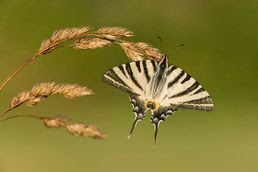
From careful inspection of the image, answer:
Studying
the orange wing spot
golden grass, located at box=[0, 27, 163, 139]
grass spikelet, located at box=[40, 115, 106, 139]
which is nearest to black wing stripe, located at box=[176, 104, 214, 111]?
the orange wing spot

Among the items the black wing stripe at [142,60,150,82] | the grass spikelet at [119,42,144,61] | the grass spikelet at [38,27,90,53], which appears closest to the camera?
the grass spikelet at [38,27,90,53]

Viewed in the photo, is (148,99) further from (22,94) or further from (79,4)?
(79,4)

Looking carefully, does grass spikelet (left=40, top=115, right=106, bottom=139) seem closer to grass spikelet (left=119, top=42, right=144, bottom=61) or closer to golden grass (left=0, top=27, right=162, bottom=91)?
golden grass (left=0, top=27, right=162, bottom=91)

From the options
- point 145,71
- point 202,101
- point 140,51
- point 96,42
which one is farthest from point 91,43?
point 202,101

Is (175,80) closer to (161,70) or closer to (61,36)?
(161,70)

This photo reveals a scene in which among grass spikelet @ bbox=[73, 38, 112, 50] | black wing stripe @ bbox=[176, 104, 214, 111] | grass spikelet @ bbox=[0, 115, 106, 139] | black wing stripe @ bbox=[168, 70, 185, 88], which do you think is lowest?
grass spikelet @ bbox=[0, 115, 106, 139]

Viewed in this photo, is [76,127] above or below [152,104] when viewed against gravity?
below

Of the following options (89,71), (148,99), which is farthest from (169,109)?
(89,71)

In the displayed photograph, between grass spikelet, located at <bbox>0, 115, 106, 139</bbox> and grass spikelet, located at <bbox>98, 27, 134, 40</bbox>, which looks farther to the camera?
grass spikelet, located at <bbox>98, 27, 134, 40</bbox>

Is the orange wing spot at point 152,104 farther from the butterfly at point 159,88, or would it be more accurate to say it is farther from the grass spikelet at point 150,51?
the grass spikelet at point 150,51
